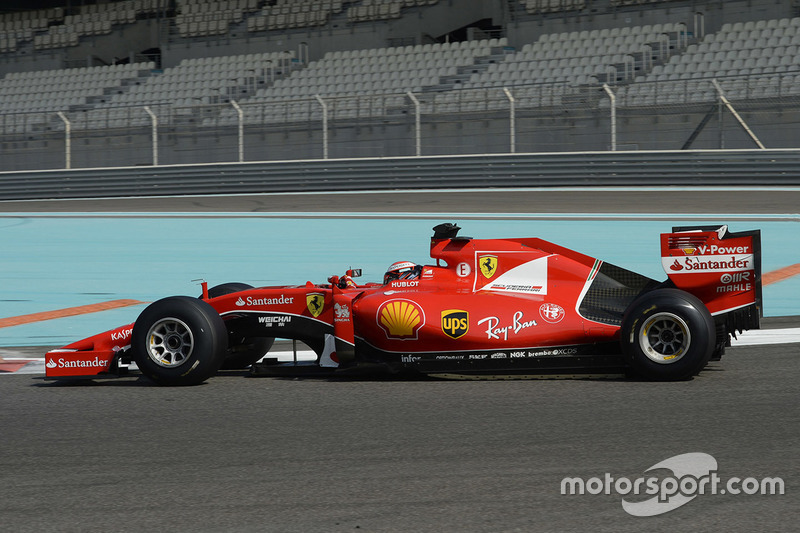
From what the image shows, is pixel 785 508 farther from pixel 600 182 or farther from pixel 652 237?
pixel 600 182

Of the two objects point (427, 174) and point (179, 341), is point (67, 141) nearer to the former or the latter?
point (427, 174)

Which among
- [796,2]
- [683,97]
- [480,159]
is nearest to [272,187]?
[480,159]

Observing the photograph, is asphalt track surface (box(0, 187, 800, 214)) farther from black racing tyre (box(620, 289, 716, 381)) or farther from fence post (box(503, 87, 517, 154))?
black racing tyre (box(620, 289, 716, 381))

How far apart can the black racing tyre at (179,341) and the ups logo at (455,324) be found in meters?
1.40

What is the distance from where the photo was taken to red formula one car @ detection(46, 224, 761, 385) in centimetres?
583

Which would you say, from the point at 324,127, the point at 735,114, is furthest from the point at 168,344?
the point at 324,127

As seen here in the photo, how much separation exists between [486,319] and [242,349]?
6.11 feet

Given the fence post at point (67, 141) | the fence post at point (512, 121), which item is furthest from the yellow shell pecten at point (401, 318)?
the fence post at point (67, 141)

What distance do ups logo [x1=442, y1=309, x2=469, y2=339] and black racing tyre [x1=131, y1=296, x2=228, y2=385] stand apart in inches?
55.0

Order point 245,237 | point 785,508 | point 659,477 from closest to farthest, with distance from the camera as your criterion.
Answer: point 785,508 < point 659,477 < point 245,237

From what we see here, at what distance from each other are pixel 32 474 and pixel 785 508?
9.95 feet

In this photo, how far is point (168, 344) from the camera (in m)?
6.20

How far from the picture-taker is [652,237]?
13.7 meters

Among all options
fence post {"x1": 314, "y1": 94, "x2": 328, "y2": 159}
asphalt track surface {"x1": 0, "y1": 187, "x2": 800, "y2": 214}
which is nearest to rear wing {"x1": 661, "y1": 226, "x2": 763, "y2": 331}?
asphalt track surface {"x1": 0, "y1": 187, "x2": 800, "y2": 214}
